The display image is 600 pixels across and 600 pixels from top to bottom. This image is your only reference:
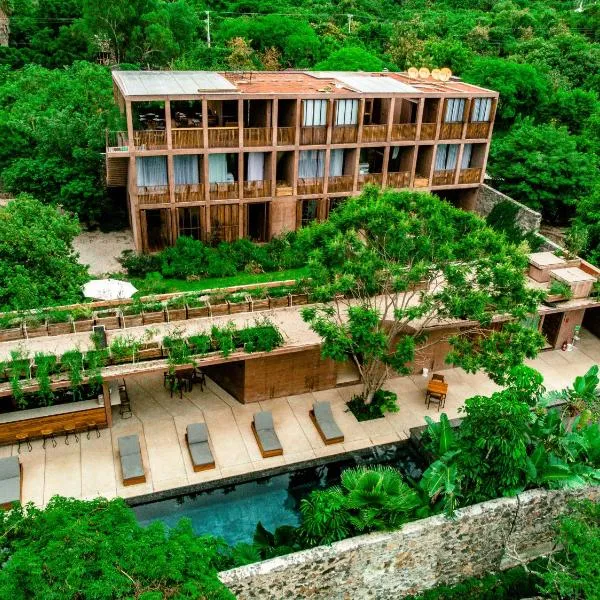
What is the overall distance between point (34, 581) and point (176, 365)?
10.7 m

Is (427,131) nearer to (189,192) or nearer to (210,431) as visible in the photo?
(189,192)

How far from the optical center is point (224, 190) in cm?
3444

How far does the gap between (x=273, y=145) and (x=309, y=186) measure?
3386mm

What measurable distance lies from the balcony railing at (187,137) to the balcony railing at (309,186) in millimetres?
6325

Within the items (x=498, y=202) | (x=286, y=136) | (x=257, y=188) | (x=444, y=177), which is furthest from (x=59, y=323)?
(x=498, y=202)

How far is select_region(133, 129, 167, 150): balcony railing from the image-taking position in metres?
31.8

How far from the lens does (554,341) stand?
28.9 meters

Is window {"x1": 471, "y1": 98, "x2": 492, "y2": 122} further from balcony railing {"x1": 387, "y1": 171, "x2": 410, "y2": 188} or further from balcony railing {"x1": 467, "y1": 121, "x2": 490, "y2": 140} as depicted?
balcony railing {"x1": 387, "y1": 171, "x2": 410, "y2": 188}

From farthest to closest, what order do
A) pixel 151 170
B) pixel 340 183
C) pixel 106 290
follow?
1. pixel 340 183
2. pixel 151 170
3. pixel 106 290

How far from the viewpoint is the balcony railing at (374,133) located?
118 ft

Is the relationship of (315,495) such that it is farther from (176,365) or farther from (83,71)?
(83,71)

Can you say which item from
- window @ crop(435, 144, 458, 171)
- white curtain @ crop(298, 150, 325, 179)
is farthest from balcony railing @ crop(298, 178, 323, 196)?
window @ crop(435, 144, 458, 171)

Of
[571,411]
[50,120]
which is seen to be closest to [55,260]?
[50,120]

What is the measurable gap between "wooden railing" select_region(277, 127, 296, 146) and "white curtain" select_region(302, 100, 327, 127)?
2.70 ft
